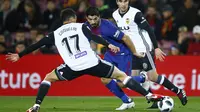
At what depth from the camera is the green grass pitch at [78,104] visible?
12.1 meters

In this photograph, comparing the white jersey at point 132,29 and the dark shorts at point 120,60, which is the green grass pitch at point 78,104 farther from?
the white jersey at point 132,29

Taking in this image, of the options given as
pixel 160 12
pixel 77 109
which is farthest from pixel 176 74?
pixel 77 109

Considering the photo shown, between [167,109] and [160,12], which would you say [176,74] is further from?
[167,109]

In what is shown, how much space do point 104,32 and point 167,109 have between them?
6.23ft

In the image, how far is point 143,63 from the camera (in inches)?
493

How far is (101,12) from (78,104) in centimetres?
448

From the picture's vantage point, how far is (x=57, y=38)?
427 inches

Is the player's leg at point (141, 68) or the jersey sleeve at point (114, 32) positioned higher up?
the jersey sleeve at point (114, 32)

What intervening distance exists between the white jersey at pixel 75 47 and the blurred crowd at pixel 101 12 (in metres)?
6.40

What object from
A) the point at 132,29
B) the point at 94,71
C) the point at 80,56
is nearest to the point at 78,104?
the point at 132,29

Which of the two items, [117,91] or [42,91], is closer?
[42,91]

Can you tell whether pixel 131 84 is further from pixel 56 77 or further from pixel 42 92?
pixel 42 92

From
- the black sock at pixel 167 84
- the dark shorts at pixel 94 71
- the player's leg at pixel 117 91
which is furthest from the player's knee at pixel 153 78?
the dark shorts at pixel 94 71

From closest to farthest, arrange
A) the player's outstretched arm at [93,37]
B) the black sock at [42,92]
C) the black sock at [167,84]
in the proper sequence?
the player's outstretched arm at [93,37], the black sock at [42,92], the black sock at [167,84]
